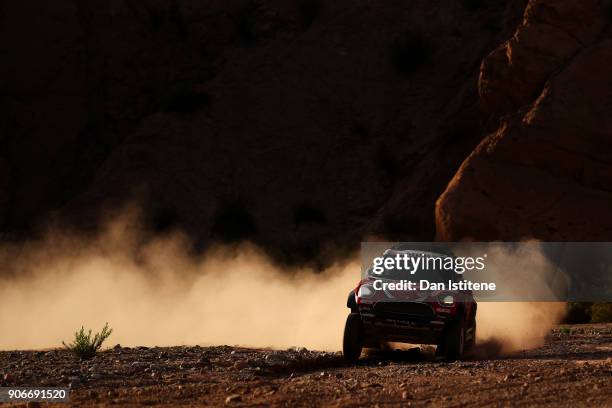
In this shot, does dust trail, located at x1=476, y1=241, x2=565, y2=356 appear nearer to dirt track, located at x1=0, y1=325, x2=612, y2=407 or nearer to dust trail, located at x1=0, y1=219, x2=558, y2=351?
dust trail, located at x1=0, y1=219, x2=558, y2=351

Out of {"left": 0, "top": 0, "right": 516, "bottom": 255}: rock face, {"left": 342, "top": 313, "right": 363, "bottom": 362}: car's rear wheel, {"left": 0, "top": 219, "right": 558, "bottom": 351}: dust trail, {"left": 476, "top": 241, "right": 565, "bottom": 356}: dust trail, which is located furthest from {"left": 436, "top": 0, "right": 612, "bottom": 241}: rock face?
{"left": 342, "top": 313, "right": 363, "bottom": 362}: car's rear wheel

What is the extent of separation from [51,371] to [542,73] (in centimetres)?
1801

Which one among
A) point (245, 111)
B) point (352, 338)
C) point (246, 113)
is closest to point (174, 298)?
point (246, 113)

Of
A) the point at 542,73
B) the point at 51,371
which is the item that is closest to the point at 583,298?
the point at 542,73

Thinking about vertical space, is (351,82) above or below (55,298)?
above

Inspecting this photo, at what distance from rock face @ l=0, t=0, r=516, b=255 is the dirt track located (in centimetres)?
2054

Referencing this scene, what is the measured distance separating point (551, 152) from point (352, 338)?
12.8 meters

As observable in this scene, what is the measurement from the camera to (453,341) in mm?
15383

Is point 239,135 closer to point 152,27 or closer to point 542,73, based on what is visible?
point 152,27

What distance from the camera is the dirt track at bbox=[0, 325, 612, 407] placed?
11.2 metres

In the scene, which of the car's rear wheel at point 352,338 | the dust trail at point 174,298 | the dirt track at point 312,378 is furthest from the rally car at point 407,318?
the dust trail at point 174,298

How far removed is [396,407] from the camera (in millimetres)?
10625

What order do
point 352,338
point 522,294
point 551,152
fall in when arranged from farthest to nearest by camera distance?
point 551,152, point 522,294, point 352,338

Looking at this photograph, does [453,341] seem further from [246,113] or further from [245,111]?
[245,111]
